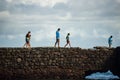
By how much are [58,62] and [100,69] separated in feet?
10.3

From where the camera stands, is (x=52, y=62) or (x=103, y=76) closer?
(x=52, y=62)

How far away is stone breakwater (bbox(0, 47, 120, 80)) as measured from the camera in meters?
36.9

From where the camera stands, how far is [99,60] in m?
37.9

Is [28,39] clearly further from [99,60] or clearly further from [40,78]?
[99,60]

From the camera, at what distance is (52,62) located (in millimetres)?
37219

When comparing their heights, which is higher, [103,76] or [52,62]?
[52,62]

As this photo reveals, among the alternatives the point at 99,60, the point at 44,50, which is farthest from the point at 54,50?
the point at 99,60

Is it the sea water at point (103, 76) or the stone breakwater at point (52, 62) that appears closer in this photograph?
the stone breakwater at point (52, 62)

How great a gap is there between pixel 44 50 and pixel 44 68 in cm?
128

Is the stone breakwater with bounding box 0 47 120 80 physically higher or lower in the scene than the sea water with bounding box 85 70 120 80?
higher

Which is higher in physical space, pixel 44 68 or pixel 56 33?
pixel 56 33

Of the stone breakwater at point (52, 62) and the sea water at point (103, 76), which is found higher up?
the stone breakwater at point (52, 62)

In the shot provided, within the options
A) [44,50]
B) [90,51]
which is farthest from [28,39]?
[90,51]

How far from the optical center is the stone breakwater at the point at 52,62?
36938 millimetres
